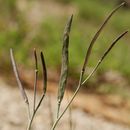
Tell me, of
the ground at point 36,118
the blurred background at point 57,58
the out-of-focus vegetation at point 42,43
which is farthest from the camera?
the out-of-focus vegetation at point 42,43

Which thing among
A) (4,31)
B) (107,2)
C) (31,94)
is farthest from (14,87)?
(107,2)

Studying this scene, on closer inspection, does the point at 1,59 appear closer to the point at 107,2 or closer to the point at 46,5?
the point at 46,5

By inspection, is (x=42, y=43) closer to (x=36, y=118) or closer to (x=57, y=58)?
(x=57, y=58)

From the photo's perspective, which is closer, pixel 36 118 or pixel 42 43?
pixel 36 118

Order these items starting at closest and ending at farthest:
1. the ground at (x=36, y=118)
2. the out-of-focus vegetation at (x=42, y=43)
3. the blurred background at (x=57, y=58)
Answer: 1. the ground at (x=36, y=118)
2. the blurred background at (x=57, y=58)
3. the out-of-focus vegetation at (x=42, y=43)

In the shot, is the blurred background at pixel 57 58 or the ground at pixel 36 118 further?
the blurred background at pixel 57 58

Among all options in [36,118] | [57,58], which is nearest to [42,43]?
[57,58]

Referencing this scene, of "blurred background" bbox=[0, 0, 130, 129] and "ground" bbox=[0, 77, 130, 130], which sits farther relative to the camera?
"blurred background" bbox=[0, 0, 130, 129]

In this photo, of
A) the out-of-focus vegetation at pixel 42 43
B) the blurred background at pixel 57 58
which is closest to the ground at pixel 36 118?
the blurred background at pixel 57 58

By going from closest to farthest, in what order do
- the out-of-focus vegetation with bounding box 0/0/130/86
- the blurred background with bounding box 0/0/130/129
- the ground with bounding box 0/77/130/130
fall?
the ground with bounding box 0/77/130/130
the blurred background with bounding box 0/0/130/129
the out-of-focus vegetation with bounding box 0/0/130/86

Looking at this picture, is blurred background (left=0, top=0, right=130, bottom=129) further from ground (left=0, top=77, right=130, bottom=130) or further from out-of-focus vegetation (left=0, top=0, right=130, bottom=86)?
ground (left=0, top=77, right=130, bottom=130)

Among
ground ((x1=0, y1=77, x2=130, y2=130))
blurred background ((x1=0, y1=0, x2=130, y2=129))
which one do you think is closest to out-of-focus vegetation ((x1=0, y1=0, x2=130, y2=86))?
blurred background ((x1=0, y1=0, x2=130, y2=129))

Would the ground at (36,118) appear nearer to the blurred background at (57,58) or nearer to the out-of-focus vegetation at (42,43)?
the blurred background at (57,58)
